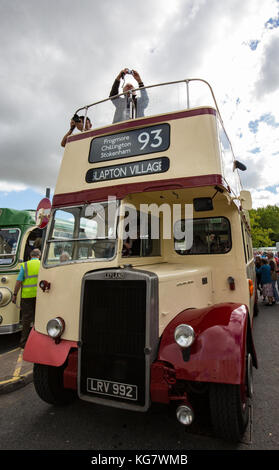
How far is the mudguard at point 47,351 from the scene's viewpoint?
3.03 m

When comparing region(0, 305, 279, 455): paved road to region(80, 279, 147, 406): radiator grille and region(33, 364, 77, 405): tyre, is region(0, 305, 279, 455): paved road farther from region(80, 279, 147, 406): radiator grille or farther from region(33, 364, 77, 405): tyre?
region(80, 279, 147, 406): radiator grille

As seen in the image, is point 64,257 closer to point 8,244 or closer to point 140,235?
point 140,235

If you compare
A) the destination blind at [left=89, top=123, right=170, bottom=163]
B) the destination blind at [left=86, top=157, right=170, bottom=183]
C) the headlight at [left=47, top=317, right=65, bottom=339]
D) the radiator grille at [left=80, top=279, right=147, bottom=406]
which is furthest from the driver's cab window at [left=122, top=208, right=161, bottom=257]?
the headlight at [left=47, top=317, right=65, bottom=339]

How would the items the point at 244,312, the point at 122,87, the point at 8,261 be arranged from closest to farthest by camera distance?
the point at 244,312
the point at 122,87
the point at 8,261

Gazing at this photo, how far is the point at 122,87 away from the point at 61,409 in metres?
4.99

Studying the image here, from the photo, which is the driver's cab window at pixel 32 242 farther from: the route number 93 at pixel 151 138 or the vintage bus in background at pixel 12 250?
the route number 93 at pixel 151 138

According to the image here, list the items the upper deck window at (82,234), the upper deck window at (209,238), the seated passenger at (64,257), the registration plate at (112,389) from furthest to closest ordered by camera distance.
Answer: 1. the upper deck window at (209,238)
2. the seated passenger at (64,257)
3. the upper deck window at (82,234)
4. the registration plate at (112,389)

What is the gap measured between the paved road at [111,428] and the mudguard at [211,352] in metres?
0.63

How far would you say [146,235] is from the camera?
4.21m

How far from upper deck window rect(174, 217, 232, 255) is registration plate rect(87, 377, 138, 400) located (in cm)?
239

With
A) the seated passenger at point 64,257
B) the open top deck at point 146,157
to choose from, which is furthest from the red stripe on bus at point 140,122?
the seated passenger at point 64,257

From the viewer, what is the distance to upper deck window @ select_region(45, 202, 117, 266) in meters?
3.34
